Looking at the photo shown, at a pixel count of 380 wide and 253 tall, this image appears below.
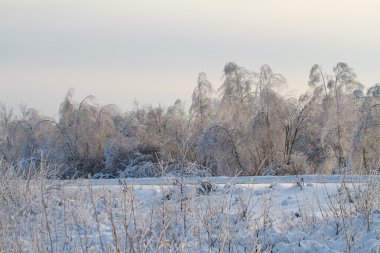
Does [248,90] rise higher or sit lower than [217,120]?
higher

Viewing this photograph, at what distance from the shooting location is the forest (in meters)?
25.2

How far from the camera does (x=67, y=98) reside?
33.0 metres

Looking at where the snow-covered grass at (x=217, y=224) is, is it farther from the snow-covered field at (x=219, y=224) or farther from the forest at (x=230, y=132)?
the forest at (x=230, y=132)

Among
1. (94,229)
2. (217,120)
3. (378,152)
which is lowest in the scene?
(94,229)

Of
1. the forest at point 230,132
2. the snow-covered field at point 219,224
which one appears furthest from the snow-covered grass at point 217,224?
the forest at point 230,132

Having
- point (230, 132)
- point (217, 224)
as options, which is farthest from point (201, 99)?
point (217, 224)

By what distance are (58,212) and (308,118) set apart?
67.9 feet

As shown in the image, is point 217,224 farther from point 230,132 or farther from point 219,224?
point 230,132

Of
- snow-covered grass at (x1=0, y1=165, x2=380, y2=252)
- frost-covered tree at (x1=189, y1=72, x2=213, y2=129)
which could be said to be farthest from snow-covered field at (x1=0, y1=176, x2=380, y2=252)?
frost-covered tree at (x1=189, y1=72, x2=213, y2=129)

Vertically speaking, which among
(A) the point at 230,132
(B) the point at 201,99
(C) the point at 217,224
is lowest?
(C) the point at 217,224

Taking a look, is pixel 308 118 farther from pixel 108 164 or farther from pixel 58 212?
pixel 58 212

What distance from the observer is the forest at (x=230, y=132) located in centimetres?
2525

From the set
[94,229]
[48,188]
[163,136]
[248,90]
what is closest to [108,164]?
[163,136]

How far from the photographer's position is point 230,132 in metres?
26.5
